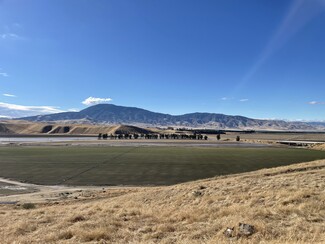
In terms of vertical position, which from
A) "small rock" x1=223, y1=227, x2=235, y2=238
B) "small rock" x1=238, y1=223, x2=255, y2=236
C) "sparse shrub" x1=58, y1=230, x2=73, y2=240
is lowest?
"sparse shrub" x1=58, y1=230, x2=73, y2=240

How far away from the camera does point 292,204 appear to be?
13516mm

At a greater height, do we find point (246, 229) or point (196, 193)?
point (246, 229)

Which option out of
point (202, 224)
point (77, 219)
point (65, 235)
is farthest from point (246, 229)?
point (77, 219)

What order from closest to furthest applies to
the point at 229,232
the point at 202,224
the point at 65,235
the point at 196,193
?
1. the point at 229,232
2. the point at 65,235
3. the point at 202,224
4. the point at 196,193

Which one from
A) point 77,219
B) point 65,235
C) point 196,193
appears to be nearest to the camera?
point 65,235

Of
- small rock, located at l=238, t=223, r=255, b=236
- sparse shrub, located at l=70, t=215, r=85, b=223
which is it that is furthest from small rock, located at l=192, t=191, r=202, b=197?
small rock, located at l=238, t=223, r=255, b=236

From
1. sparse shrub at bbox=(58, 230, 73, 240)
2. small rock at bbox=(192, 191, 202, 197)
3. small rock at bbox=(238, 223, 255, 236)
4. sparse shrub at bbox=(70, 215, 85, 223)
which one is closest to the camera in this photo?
small rock at bbox=(238, 223, 255, 236)

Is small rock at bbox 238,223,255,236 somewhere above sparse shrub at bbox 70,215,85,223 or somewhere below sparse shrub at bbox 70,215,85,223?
above

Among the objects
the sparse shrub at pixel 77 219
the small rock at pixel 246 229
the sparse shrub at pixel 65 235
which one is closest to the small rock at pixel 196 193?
Result: the sparse shrub at pixel 77 219

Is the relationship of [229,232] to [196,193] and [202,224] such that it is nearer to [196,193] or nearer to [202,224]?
[202,224]

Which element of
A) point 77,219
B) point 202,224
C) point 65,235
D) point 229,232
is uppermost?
point 229,232

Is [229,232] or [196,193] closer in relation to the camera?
[229,232]

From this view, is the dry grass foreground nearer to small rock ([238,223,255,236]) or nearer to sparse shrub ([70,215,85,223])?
sparse shrub ([70,215,85,223])

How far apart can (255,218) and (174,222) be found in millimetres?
3156
